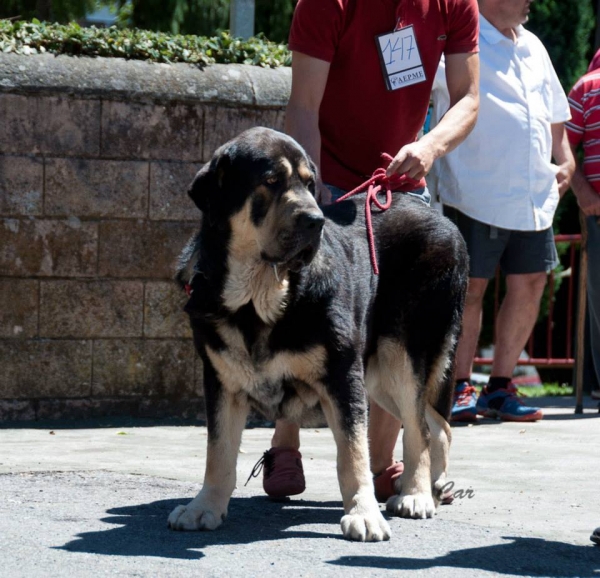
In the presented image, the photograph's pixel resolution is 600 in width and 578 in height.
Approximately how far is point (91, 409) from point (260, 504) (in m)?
2.37

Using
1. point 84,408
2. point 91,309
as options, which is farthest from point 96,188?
point 84,408

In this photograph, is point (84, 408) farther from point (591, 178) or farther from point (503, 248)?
point (591, 178)

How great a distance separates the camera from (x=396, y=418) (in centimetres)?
482

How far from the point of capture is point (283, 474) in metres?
4.62

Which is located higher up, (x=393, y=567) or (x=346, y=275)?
(x=346, y=275)

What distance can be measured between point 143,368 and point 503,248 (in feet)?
7.54

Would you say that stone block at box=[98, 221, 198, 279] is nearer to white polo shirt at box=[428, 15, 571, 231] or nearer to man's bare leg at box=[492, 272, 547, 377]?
white polo shirt at box=[428, 15, 571, 231]

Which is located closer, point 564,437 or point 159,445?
point 159,445

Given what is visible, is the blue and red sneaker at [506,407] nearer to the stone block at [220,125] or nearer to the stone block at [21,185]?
the stone block at [220,125]

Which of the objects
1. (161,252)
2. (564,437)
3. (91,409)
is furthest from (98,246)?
(564,437)

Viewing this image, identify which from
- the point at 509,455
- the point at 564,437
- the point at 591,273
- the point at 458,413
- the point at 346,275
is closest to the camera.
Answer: the point at 346,275

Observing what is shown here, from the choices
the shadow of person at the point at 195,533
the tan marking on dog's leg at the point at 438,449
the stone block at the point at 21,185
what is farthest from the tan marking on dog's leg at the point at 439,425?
the stone block at the point at 21,185

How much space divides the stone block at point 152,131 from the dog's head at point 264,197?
111 inches

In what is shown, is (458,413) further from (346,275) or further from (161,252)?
(346,275)
